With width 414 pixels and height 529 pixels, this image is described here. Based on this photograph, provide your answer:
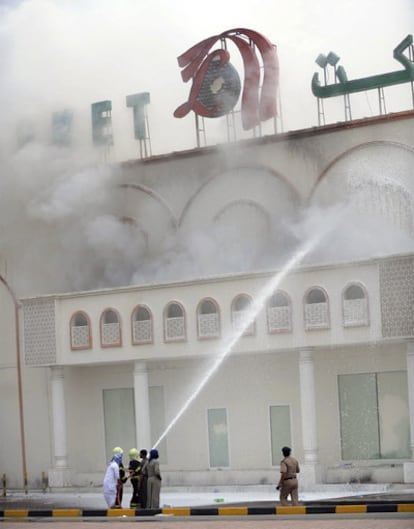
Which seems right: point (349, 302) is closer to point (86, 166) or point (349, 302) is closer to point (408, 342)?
point (408, 342)

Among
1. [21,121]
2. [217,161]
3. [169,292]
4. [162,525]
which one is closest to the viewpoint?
[162,525]

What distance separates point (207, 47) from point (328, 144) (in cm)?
532

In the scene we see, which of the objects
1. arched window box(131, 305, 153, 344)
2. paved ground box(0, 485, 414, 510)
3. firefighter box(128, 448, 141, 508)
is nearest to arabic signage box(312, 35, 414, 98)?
arched window box(131, 305, 153, 344)

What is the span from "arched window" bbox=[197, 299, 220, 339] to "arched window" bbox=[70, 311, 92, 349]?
3797mm

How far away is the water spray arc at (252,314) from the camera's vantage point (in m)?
37.0

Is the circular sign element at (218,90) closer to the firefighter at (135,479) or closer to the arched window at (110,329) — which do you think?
the arched window at (110,329)

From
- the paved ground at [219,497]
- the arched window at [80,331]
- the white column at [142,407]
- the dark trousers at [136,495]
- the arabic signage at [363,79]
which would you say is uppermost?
the arabic signage at [363,79]

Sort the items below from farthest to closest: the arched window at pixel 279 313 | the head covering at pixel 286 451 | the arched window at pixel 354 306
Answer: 1. the arched window at pixel 279 313
2. the arched window at pixel 354 306
3. the head covering at pixel 286 451

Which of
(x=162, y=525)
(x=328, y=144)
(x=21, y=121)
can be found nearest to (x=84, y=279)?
(x=21, y=121)

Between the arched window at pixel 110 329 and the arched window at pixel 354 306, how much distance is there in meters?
7.27

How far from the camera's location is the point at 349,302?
117 ft

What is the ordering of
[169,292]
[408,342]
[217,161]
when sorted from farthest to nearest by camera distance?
[217,161]
[169,292]
[408,342]

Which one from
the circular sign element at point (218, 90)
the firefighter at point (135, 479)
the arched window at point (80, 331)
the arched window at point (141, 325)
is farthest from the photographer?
the circular sign element at point (218, 90)

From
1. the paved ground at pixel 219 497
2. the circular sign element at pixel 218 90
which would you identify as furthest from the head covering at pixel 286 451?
the circular sign element at pixel 218 90
